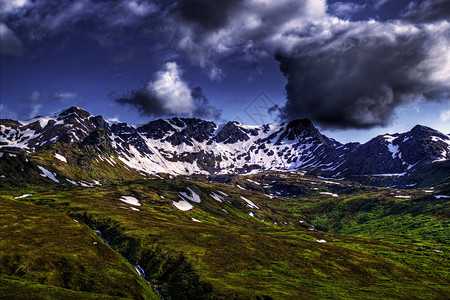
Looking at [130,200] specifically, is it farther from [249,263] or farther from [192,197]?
[249,263]

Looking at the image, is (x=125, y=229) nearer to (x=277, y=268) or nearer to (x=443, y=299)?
(x=277, y=268)

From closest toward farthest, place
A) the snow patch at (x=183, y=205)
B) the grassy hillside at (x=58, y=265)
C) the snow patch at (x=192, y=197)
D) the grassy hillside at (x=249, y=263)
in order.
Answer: the grassy hillside at (x=58, y=265) < the grassy hillside at (x=249, y=263) < the snow patch at (x=183, y=205) < the snow patch at (x=192, y=197)

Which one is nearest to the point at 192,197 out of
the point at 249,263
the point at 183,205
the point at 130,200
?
the point at 183,205

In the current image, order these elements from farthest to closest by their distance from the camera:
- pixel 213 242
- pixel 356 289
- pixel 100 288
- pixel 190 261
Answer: pixel 213 242 < pixel 190 261 < pixel 356 289 < pixel 100 288

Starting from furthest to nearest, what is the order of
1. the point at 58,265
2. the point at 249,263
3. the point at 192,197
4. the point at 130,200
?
the point at 192,197
the point at 130,200
the point at 249,263
the point at 58,265

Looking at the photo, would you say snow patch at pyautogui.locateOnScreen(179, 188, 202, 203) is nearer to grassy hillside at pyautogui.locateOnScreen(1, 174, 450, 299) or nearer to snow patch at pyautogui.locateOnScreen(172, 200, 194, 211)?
snow patch at pyautogui.locateOnScreen(172, 200, 194, 211)

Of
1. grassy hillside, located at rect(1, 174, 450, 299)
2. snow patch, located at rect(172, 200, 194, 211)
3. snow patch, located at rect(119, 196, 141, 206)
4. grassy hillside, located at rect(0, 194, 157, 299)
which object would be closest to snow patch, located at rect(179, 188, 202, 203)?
snow patch, located at rect(172, 200, 194, 211)

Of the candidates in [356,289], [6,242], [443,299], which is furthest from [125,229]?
[443,299]

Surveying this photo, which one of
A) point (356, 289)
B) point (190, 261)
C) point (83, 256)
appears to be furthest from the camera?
point (190, 261)

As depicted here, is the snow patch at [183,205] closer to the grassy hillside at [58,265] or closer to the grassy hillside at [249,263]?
the grassy hillside at [249,263]

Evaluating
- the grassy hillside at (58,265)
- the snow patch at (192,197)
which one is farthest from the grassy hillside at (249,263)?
the snow patch at (192,197)

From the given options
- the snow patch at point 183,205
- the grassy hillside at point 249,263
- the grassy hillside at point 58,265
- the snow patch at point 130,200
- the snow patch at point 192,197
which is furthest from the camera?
the snow patch at point 192,197

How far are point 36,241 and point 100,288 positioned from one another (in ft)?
77.2

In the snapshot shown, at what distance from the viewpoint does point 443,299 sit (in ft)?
195
